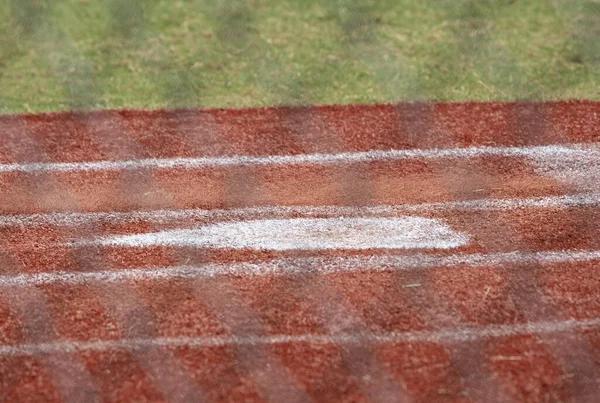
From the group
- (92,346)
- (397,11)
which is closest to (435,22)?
(397,11)

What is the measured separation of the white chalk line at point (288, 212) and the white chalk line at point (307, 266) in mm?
363

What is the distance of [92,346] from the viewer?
123 inches

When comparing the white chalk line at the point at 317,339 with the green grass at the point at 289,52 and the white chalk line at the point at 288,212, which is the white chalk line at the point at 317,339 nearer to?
the white chalk line at the point at 288,212

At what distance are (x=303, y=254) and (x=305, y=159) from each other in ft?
2.82

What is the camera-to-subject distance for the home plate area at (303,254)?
9.80 ft

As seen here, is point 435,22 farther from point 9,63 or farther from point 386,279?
point 386,279

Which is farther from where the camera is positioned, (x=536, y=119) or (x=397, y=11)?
(x=397, y=11)

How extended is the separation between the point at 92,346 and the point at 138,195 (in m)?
1.09

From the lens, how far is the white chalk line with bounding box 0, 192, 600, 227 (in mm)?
3922

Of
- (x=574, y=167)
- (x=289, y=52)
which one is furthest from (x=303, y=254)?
(x=289, y=52)

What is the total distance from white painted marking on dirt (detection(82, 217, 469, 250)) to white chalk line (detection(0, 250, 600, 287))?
0.10 metres

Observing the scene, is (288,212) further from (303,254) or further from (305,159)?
(305,159)

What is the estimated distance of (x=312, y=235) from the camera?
148 inches

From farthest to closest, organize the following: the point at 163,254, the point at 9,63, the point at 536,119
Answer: the point at 9,63 < the point at 536,119 < the point at 163,254
